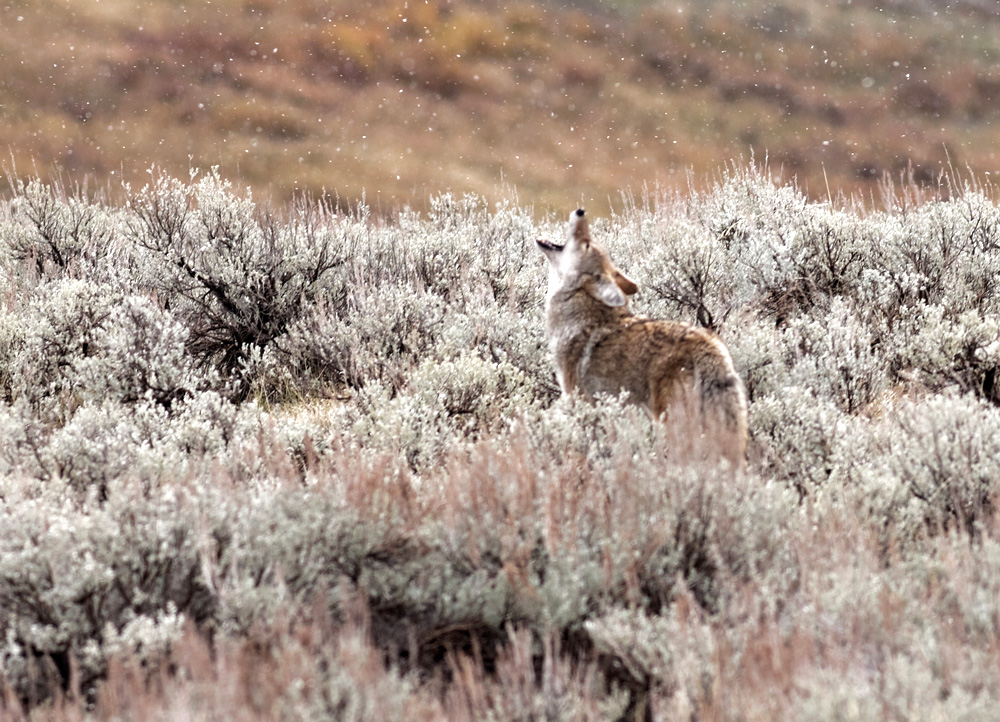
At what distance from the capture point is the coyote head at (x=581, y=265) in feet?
15.9

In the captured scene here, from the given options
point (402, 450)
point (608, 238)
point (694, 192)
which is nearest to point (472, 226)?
point (608, 238)

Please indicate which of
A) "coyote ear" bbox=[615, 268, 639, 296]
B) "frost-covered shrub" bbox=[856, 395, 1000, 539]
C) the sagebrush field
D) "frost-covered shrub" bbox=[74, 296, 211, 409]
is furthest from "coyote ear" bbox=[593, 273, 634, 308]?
"frost-covered shrub" bbox=[74, 296, 211, 409]

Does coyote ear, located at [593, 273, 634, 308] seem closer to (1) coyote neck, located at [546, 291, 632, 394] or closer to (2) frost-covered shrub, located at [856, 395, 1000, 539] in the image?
(1) coyote neck, located at [546, 291, 632, 394]

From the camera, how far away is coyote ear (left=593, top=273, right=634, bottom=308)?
4598 mm

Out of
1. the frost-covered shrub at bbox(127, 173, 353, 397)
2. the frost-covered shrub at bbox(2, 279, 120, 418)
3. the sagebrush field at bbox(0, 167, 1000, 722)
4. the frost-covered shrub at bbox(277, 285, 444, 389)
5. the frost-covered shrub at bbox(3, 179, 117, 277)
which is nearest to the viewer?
the sagebrush field at bbox(0, 167, 1000, 722)

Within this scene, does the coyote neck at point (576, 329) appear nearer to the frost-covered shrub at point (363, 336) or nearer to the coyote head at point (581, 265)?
the coyote head at point (581, 265)

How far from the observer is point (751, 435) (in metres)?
4.69

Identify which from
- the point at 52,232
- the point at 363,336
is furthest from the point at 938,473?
the point at 52,232

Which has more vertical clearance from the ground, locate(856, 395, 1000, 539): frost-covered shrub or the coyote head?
the coyote head

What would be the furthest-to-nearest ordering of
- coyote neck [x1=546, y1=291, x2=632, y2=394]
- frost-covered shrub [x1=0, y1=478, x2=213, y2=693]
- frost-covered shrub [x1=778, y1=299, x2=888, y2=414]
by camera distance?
frost-covered shrub [x1=778, y1=299, x2=888, y2=414] → coyote neck [x1=546, y1=291, x2=632, y2=394] → frost-covered shrub [x1=0, y1=478, x2=213, y2=693]

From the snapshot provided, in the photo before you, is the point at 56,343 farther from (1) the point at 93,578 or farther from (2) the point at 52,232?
(1) the point at 93,578

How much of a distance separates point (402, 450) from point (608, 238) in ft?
21.5

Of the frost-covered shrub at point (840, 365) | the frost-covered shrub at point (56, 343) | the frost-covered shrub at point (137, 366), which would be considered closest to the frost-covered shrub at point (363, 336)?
the frost-covered shrub at point (137, 366)

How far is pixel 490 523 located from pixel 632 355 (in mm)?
1543
